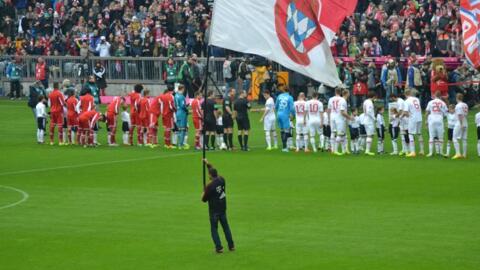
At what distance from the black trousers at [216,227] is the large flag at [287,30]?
3.96 meters

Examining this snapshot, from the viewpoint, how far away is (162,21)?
204 feet

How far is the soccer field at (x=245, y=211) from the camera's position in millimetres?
23672

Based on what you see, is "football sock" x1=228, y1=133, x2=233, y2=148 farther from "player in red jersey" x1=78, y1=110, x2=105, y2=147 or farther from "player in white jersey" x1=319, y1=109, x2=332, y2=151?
"player in red jersey" x1=78, y1=110, x2=105, y2=147

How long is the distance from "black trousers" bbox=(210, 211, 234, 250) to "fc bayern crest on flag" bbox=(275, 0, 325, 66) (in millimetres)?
4307

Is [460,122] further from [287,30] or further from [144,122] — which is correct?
[287,30]

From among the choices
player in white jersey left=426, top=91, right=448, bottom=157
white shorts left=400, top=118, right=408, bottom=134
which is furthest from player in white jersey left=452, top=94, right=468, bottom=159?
white shorts left=400, top=118, right=408, bottom=134

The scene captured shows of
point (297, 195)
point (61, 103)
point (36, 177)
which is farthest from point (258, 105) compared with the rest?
point (297, 195)

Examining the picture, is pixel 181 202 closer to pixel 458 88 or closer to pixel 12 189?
pixel 12 189

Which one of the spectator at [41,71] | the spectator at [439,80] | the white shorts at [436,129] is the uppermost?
the spectator at [41,71]

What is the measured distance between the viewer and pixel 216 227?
23.5 metres

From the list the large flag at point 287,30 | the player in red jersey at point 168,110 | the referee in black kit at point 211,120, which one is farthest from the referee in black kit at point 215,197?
the player in red jersey at point 168,110

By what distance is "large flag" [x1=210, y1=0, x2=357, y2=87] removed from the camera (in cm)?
1995

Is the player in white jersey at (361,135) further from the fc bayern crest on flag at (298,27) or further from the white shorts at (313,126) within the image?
the fc bayern crest on flag at (298,27)

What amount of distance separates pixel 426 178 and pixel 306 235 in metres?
9.34
